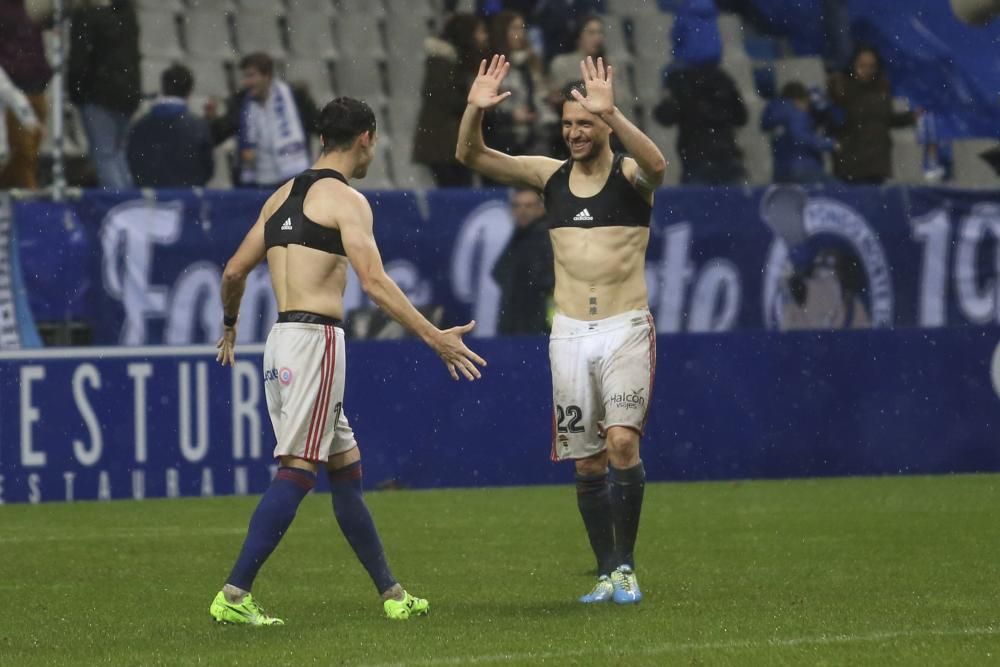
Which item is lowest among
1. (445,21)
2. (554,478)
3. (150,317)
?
(554,478)

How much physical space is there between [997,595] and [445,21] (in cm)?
1069

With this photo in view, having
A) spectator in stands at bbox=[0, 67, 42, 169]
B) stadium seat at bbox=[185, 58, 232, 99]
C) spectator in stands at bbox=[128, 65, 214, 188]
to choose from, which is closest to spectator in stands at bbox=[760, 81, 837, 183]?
stadium seat at bbox=[185, 58, 232, 99]

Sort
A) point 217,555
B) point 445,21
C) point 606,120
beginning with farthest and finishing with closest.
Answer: point 445,21 < point 217,555 < point 606,120

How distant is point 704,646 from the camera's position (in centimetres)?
706

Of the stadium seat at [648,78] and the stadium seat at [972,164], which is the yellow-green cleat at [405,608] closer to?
the stadium seat at [648,78]

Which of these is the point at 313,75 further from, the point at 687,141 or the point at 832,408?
the point at 832,408

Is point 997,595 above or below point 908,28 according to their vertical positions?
below

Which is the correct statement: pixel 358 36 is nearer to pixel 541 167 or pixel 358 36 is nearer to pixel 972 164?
pixel 972 164

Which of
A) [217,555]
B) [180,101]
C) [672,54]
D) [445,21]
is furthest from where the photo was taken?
[672,54]

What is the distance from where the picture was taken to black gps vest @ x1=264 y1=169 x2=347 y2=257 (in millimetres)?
7926

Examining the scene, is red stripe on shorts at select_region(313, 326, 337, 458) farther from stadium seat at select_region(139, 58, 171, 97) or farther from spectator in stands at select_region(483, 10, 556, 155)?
spectator in stands at select_region(483, 10, 556, 155)

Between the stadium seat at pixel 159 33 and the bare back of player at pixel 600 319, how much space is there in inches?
391

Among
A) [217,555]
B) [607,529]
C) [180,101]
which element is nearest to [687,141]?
[180,101]

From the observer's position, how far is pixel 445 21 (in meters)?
18.2
